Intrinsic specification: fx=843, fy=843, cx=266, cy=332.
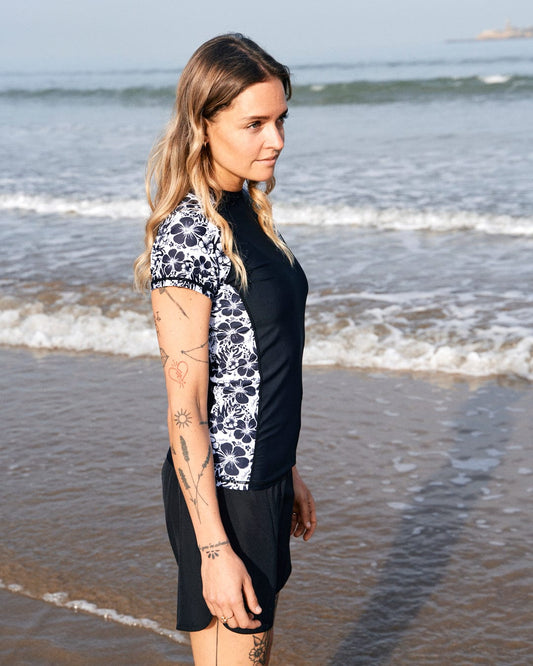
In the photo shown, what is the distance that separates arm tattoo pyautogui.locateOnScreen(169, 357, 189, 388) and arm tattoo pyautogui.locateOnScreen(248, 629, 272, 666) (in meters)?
0.69

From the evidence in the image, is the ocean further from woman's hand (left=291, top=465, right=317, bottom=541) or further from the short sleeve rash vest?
the short sleeve rash vest

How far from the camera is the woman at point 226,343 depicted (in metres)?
1.91

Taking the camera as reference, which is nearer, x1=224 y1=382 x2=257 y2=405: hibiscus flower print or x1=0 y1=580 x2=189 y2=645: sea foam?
x1=224 y1=382 x2=257 y2=405: hibiscus flower print

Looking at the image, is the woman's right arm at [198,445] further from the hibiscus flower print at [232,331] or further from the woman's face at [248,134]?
the woman's face at [248,134]

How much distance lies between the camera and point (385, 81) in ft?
104

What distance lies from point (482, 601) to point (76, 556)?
6.01ft

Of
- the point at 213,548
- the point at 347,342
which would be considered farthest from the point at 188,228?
the point at 347,342

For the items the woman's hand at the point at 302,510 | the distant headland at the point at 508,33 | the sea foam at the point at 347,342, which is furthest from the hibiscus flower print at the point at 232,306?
the distant headland at the point at 508,33

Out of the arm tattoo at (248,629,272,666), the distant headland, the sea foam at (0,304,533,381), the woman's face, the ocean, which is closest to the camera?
the woman's face

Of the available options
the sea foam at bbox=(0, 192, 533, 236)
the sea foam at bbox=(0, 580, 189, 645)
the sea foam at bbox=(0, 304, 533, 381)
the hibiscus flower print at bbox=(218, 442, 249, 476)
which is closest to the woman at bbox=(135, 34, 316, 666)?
the hibiscus flower print at bbox=(218, 442, 249, 476)

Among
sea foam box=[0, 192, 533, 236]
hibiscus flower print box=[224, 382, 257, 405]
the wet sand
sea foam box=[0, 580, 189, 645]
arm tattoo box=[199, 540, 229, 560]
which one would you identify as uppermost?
hibiscus flower print box=[224, 382, 257, 405]

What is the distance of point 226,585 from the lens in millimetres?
1923

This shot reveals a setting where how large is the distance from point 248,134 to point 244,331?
47cm

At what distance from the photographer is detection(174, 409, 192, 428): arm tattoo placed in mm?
1921
